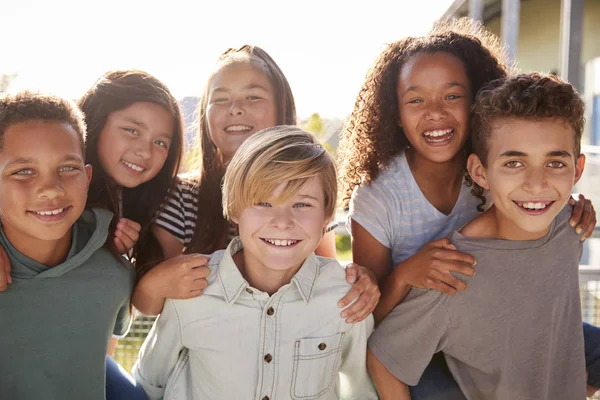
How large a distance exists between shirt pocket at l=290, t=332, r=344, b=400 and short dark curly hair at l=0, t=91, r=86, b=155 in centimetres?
94

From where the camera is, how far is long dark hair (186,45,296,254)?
8.54ft

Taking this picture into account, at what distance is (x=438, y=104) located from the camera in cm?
229

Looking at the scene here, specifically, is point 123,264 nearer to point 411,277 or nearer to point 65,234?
point 65,234

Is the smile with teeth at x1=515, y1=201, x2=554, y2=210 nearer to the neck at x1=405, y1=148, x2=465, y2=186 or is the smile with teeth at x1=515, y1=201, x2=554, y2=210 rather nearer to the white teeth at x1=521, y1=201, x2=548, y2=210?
the white teeth at x1=521, y1=201, x2=548, y2=210

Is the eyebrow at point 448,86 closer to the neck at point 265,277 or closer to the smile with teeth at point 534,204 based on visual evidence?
the smile with teeth at point 534,204

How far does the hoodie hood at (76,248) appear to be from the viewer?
189 cm

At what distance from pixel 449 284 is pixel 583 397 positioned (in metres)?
0.62

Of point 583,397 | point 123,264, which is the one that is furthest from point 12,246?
point 583,397

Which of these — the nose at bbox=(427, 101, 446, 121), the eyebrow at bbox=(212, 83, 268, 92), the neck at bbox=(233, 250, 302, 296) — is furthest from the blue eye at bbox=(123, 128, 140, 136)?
the nose at bbox=(427, 101, 446, 121)

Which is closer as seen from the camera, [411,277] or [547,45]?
[411,277]

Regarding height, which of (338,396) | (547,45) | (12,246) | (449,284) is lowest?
(338,396)

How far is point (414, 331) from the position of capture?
6.68 ft

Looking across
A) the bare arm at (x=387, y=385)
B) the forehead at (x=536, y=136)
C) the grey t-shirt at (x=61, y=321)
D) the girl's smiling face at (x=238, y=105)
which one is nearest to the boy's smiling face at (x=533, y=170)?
the forehead at (x=536, y=136)

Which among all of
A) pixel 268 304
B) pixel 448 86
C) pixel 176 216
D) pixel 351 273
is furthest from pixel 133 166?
pixel 448 86
